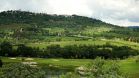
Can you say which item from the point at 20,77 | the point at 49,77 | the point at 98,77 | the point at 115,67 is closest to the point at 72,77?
Result: the point at 98,77

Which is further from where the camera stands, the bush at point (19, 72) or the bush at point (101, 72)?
the bush at point (19, 72)

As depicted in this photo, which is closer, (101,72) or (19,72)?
(19,72)

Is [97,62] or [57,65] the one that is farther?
[57,65]

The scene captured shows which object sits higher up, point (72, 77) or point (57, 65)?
point (72, 77)

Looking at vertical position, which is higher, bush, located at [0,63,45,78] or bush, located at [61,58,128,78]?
bush, located at [0,63,45,78]

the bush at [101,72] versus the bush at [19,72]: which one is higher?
the bush at [19,72]

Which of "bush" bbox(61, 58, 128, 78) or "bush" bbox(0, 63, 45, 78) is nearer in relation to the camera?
"bush" bbox(61, 58, 128, 78)

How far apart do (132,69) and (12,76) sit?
83.7 m

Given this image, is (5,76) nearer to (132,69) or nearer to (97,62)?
(97,62)

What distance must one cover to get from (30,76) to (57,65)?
108 meters

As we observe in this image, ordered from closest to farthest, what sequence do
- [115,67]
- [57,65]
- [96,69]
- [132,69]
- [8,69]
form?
[8,69], [96,69], [115,67], [132,69], [57,65]

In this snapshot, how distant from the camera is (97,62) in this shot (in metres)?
91.8

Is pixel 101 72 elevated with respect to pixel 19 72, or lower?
lower

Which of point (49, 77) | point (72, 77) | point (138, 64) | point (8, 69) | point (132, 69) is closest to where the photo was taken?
point (72, 77)
